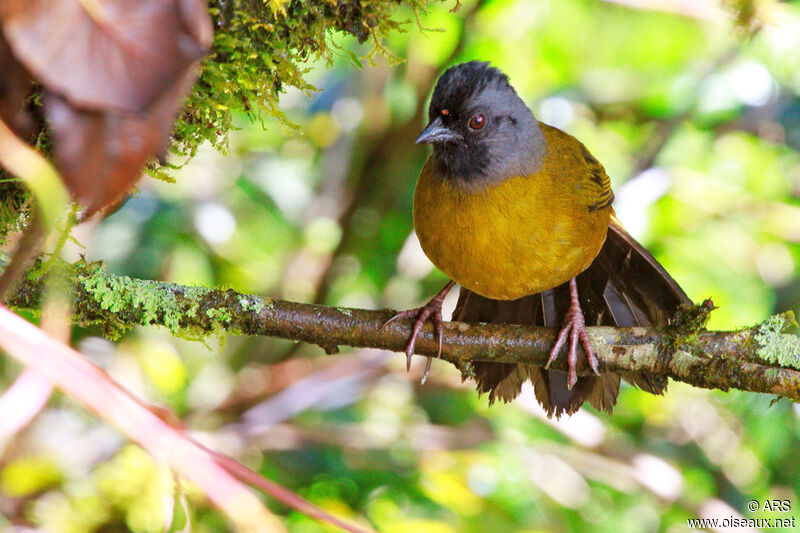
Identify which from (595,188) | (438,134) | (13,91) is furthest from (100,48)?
(595,188)

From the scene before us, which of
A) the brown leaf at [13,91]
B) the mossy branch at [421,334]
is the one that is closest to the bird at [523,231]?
the mossy branch at [421,334]

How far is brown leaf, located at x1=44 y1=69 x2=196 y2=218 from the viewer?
78cm

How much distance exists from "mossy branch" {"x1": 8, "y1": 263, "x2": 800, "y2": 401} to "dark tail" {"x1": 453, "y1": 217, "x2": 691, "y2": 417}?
1.93ft

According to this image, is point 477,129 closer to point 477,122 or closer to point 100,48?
point 477,122

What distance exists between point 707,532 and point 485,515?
170 centimetres

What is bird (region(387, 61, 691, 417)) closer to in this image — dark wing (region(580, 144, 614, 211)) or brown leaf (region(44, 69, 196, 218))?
dark wing (region(580, 144, 614, 211))

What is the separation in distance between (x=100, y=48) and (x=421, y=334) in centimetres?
231

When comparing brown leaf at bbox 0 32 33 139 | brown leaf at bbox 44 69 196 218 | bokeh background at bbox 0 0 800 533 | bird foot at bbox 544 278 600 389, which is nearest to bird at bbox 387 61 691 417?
bird foot at bbox 544 278 600 389

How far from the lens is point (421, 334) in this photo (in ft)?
9.76

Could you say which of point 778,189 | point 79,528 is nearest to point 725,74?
point 778,189

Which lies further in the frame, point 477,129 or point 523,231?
point 477,129

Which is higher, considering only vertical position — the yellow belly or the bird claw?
the yellow belly

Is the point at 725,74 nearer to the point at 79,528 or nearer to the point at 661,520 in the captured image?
the point at 661,520

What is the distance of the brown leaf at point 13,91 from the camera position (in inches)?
34.9
